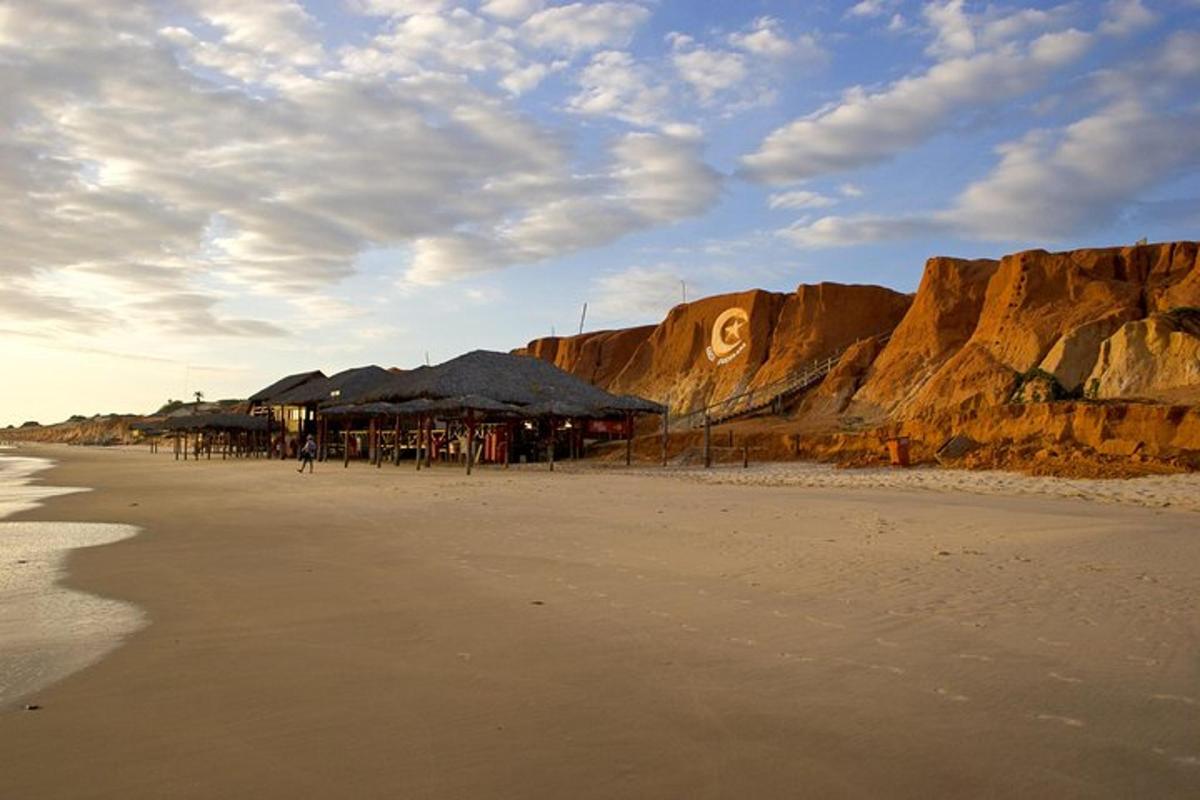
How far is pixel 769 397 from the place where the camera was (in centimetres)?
4181

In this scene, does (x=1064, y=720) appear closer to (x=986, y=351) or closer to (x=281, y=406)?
(x=986, y=351)

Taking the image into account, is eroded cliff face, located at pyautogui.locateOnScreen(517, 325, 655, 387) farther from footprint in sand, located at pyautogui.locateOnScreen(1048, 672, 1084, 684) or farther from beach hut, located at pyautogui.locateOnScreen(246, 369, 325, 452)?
footprint in sand, located at pyautogui.locateOnScreen(1048, 672, 1084, 684)

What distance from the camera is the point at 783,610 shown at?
548 centimetres

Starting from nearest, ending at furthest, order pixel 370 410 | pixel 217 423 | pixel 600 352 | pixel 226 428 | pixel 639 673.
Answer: pixel 639 673
pixel 370 410
pixel 217 423
pixel 226 428
pixel 600 352

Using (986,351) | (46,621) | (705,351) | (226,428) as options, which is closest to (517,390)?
(986,351)

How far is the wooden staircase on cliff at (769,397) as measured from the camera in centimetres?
3994

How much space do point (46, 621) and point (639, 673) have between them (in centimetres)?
390

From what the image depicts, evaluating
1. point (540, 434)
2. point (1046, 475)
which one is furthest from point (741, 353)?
point (1046, 475)

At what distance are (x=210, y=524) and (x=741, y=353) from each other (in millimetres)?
40470

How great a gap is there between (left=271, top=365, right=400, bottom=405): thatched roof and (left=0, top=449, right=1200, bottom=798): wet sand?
29.9 metres

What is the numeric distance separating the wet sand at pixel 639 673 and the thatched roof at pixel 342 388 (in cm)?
2987

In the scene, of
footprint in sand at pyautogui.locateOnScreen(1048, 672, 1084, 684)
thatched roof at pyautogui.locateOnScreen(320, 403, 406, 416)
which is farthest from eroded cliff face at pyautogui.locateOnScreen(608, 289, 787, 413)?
footprint in sand at pyautogui.locateOnScreen(1048, 672, 1084, 684)

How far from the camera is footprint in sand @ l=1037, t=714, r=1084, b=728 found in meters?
3.33

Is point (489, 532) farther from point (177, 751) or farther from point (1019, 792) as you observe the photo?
point (1019, 792)
